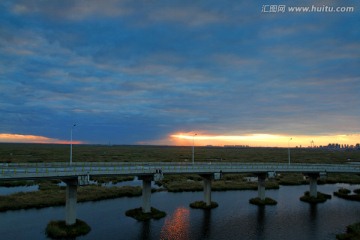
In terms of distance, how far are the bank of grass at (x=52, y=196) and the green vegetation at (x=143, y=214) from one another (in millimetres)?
16489

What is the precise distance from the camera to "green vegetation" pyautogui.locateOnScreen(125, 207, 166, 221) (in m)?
54.7

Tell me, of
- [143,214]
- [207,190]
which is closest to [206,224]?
[143,214]

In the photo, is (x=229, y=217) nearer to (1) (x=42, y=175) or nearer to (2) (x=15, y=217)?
(1) (x=42, y=175)

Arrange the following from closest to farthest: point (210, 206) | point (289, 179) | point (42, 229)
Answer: point (42, 229) < point (210, 206) < point (289, 179)

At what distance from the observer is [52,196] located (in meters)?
70.7

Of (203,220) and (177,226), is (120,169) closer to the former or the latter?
(177,226)

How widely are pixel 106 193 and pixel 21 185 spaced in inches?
1277

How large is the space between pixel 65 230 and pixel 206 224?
22552 mm

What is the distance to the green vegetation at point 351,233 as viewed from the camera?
45.7m

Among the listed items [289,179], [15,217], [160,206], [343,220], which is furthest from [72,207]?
[289,179]

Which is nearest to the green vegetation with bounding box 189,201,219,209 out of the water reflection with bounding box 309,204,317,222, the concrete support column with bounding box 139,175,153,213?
the concrete support column with bounding box 139,175,153,213

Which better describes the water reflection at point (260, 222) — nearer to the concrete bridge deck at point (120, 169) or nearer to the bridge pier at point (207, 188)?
the concrete bridge deck at point (120, 169)

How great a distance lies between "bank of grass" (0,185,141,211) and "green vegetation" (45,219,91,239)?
17.2 metres

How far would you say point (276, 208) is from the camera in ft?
217
